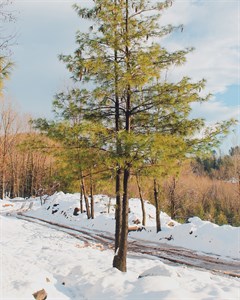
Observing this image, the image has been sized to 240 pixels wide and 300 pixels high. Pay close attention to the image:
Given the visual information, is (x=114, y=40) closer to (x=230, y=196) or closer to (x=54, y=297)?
(x=54, y=297)

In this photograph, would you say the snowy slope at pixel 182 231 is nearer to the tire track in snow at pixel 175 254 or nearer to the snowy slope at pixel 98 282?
the tire track in snow at pixel 175 254

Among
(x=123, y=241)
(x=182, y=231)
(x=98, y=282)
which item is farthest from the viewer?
(x=182, y=231)

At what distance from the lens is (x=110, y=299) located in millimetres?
7590

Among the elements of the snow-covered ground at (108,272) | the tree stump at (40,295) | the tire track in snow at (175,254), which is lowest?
the tire track in snow at (175,254)

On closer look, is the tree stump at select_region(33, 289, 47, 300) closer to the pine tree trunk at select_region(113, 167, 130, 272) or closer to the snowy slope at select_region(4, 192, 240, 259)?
the pine tree trunk at select_region(113, 167, 130, 272)

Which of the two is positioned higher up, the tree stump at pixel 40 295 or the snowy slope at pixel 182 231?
the tree stump at pixel 40 295

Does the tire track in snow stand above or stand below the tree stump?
below

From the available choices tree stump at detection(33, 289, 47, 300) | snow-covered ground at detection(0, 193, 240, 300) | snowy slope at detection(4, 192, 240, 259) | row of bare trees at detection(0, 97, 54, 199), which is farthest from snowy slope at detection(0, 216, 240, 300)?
row of bare trees at detection(0, 97, 54, 199)

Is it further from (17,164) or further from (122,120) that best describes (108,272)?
(17,164)

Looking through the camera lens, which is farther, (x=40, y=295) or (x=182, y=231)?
(x=182, y=231)

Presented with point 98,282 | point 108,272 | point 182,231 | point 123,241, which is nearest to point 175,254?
point 182,231

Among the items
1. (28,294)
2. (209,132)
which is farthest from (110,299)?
(209,132)

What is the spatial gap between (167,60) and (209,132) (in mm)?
2662

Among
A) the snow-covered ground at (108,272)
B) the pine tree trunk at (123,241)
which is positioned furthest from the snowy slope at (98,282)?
the pine tree trunk at (123,241)
